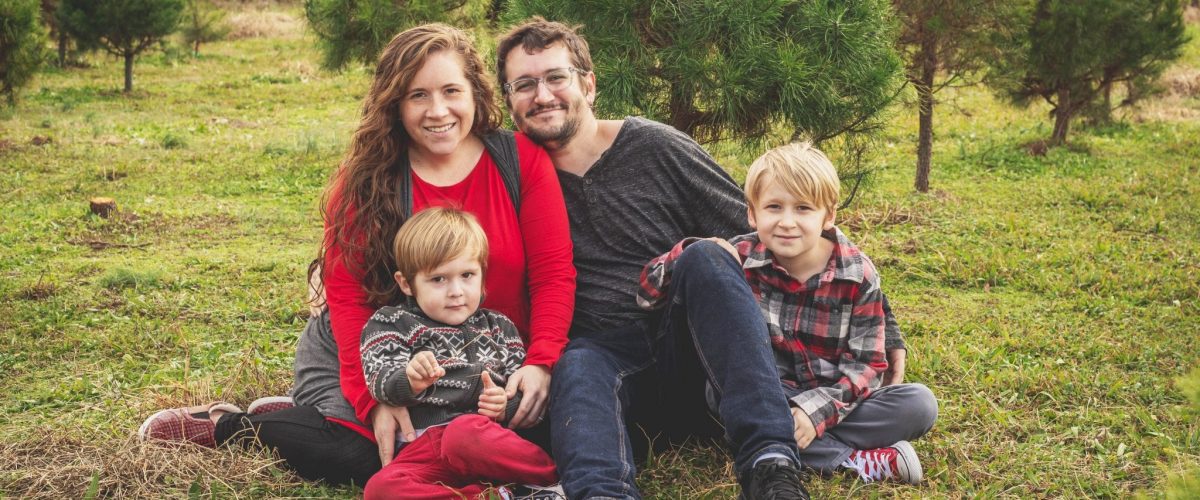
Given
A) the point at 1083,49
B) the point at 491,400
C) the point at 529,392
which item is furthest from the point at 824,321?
the point at 1083,49

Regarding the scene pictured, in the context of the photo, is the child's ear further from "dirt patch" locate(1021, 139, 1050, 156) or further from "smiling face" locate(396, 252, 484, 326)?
"dirt patch" locate(1021, 139, 1050, 156)

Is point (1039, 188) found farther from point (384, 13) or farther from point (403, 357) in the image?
point (403, 357)

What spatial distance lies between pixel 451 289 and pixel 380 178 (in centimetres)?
46

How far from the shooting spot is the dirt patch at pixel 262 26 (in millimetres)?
22234

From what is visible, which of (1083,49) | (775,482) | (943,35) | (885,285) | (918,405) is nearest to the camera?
(775,482)

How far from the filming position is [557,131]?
3.34 m

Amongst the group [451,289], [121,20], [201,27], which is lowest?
[451,289]

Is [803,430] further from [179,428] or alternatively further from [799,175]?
[179,428]

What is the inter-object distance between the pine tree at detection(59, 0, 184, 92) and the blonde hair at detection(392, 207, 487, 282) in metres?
13.1

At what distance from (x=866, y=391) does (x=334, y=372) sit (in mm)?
1756

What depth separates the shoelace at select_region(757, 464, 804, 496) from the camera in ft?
8.43

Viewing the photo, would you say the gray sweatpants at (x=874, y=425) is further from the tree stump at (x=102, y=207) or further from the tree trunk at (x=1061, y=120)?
the tree trunk at (x=1061, y=120)

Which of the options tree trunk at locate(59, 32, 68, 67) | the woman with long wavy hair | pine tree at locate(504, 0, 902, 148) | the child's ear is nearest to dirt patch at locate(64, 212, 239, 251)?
pine tree at locate(504, 0, 902, 148)

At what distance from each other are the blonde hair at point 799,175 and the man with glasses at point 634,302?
240mm
